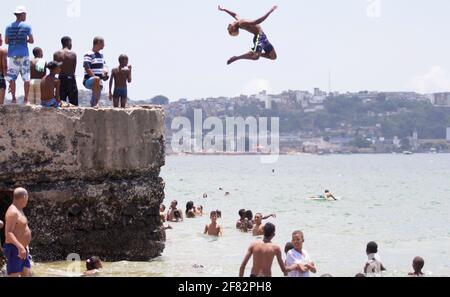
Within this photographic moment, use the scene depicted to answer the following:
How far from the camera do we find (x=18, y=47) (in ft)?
43.9

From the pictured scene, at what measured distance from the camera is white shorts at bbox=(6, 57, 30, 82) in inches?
528

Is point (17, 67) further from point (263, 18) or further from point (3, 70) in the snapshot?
point (263, 18)

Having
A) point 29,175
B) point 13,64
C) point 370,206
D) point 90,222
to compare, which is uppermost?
point 13,64

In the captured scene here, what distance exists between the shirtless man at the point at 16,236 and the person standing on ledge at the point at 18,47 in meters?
3.93

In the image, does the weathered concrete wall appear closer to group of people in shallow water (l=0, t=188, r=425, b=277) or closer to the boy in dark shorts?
the boy in dark shorts

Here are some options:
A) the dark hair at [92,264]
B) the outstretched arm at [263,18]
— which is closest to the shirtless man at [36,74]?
the dark hair at [92,264]

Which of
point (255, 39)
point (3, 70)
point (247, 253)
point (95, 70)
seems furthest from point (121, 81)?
point (247, 253)

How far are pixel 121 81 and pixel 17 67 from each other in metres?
2.28

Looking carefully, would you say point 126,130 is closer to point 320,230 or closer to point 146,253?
point 146,253

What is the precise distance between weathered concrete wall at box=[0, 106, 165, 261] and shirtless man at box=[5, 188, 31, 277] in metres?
3.07

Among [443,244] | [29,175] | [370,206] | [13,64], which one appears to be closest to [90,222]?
[29,175]

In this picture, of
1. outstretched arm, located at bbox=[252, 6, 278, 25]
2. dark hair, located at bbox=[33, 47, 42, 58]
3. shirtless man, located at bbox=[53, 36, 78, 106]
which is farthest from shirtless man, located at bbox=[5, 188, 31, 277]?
dark hair, located at bbox=[33, 47, 42, 58]
